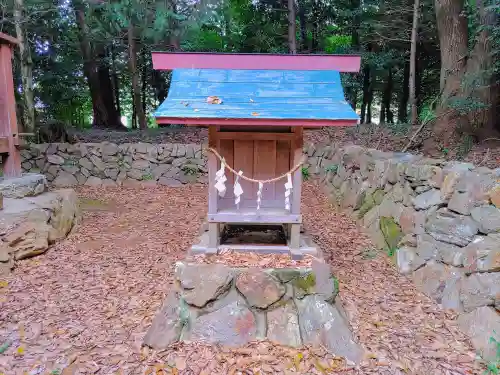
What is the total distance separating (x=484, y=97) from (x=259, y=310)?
20.7 feet

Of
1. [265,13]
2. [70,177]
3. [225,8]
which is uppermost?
[265,13]

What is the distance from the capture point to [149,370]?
277cm

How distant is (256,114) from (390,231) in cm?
306

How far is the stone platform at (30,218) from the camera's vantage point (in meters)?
4.32

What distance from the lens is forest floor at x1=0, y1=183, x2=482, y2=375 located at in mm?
2842

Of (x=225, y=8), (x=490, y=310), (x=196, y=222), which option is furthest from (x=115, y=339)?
(x=225, y=8)

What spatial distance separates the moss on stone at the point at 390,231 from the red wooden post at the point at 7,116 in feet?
20.0

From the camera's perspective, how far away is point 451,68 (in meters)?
6.93

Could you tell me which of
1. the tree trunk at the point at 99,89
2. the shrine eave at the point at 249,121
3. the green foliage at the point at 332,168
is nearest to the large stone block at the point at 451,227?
the shrine eave at the point at 249,121

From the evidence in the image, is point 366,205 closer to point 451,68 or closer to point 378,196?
point 378,196

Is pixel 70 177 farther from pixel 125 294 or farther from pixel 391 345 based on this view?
pixel 391 345

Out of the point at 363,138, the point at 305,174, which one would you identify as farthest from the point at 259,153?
the point at 363,138

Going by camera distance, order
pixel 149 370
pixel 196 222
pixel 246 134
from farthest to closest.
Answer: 1. pixel 196 222
2. pixel 246 134
3. pixel 149 370

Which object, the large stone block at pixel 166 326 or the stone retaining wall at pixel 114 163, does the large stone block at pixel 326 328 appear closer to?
the large stone block at pixel 166 326
